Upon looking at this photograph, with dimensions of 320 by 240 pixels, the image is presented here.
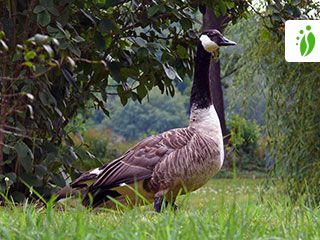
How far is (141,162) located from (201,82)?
81cm

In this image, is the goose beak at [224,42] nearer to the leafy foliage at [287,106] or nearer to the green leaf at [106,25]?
the green leaf at [106,25]

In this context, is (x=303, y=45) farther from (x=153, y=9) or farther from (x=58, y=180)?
(x=58, y=180)

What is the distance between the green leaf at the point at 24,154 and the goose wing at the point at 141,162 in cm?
51

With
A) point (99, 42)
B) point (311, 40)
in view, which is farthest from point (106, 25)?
point (311, 40)

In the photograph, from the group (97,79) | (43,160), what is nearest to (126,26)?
(97,79)

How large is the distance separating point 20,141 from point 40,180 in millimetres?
415

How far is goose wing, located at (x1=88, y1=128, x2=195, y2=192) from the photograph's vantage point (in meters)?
5.05

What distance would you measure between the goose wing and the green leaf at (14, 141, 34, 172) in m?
0.51

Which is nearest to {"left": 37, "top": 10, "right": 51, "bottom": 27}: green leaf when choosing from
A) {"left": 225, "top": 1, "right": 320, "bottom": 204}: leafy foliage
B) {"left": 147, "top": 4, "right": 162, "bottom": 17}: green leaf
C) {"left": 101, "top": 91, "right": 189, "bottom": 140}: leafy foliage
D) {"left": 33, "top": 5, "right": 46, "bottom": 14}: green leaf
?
{"left": 33, "top": 5, "right": 46, "bottom": 14}: green leaf

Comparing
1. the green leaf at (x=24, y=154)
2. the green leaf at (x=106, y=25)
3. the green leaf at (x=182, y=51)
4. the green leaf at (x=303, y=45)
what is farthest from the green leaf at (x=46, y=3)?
the green leaf at (x=303, y=45)

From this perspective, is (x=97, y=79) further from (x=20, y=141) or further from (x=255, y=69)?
(x=255, y=69)

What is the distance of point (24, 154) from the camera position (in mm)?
5348

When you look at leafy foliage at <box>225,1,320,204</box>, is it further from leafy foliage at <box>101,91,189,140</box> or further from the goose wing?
leafy foliage at <box>101,91,189,140</box>

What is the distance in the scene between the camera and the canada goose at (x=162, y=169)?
16.4 ft
